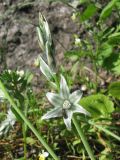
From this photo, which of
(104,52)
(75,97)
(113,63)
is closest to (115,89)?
(113,63)

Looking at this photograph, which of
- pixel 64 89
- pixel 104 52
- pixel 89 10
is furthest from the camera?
pixel 104 52

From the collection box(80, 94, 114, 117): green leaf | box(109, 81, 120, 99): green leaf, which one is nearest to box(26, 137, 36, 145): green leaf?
box(80, 94, 114, 117): green leaf

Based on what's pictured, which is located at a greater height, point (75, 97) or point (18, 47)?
point (18, 47)

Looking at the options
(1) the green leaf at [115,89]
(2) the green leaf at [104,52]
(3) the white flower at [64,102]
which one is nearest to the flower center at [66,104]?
(3) the white flower at [64,102]

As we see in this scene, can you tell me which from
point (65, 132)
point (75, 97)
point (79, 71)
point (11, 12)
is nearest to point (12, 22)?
point (11, 12)

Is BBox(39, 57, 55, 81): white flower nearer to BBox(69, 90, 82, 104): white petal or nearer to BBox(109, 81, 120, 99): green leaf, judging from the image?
BBox(69, 90, 82, 104): white petal

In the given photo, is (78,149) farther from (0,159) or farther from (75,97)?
(75,97)

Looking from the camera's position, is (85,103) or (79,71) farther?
(79,71)

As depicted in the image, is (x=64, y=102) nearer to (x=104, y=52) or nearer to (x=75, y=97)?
(x=75, y=97)
